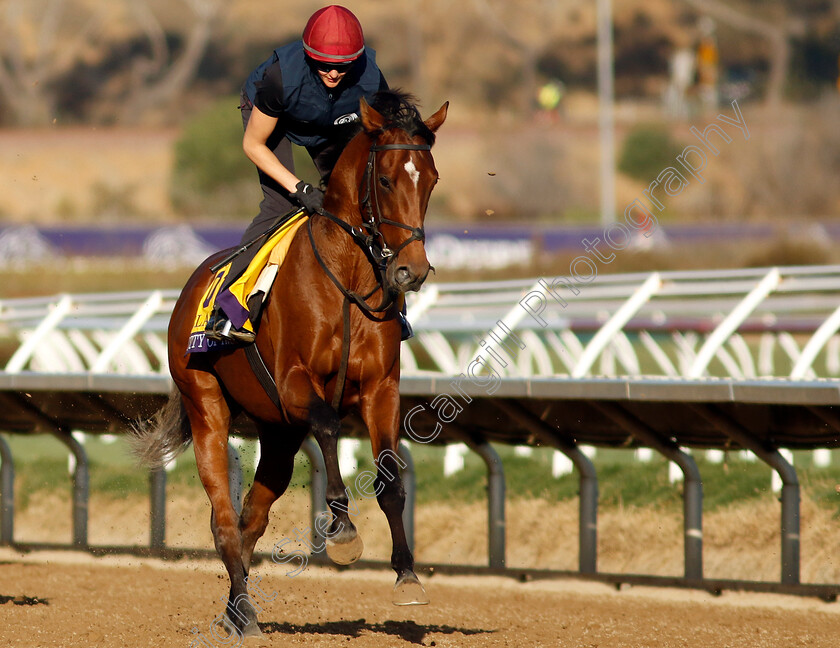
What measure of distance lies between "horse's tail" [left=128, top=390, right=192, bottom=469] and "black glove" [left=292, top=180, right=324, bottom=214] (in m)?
1.34

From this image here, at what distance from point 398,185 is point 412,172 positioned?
0.20ft

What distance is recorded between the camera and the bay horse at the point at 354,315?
14.9 ft

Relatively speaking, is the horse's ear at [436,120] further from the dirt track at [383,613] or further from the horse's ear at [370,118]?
the dirt track at [383,613]

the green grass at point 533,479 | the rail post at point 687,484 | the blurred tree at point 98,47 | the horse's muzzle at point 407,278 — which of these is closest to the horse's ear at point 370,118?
the horse's muzzle at point 407,278

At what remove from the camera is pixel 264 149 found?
529cm

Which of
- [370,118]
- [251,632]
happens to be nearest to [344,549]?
[251,632]

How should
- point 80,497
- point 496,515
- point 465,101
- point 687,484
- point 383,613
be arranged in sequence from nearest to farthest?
point 383,613 < point 687,484 < point 496,515 < point 80,497 < point 465,101

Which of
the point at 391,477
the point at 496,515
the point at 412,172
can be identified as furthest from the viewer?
the point at 496,515

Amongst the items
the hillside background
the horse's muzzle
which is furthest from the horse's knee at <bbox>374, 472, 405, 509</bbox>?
the hillside background

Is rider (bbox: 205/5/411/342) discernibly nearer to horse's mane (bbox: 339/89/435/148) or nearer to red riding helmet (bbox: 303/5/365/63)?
red riding helmet (bbox: 303/5/365/63)

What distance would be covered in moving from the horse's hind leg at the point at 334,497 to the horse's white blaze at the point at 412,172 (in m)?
0.84

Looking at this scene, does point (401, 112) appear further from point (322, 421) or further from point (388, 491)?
point (388, 491)

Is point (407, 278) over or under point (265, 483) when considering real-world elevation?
over

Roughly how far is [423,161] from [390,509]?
3.81 feet
